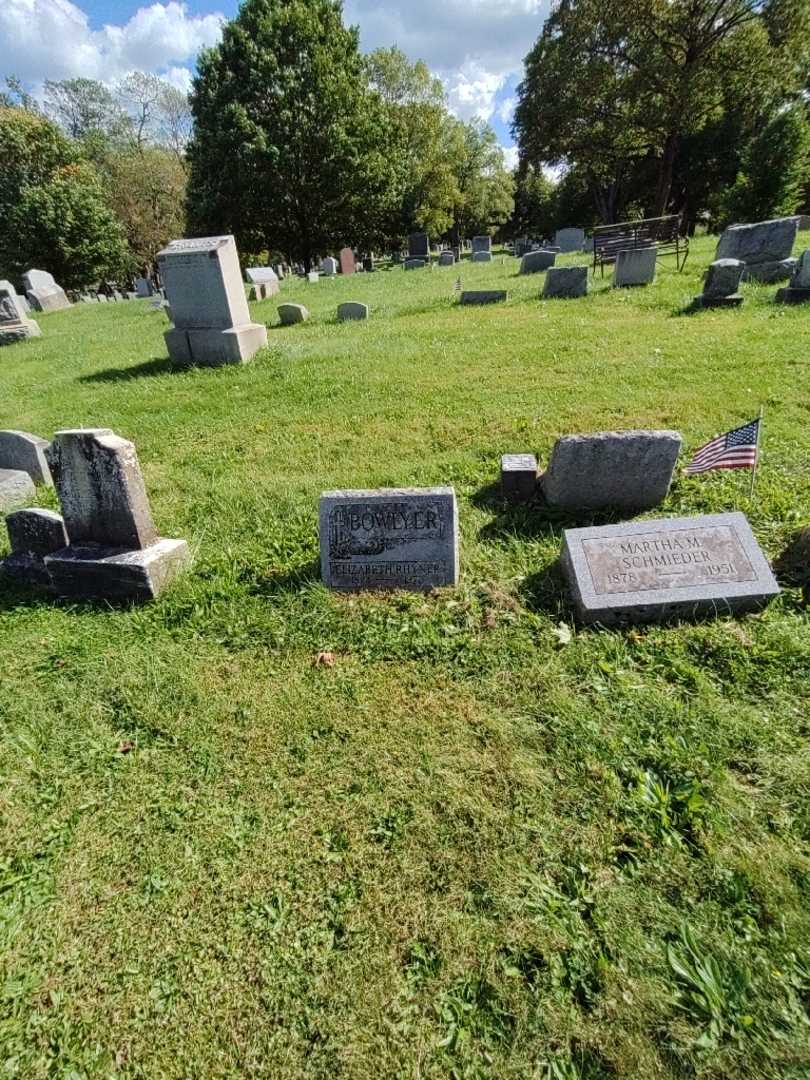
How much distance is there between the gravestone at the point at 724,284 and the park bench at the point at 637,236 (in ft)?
13.3

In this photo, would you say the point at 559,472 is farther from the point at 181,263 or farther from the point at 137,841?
the point at 181,263

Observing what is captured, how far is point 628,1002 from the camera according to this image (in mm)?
1753

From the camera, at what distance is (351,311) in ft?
39.7

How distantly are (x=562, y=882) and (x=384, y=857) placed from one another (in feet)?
2.37

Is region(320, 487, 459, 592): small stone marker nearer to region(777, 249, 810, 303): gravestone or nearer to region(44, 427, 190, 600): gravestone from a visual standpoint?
region(44, 427, 190, 600): gravestone

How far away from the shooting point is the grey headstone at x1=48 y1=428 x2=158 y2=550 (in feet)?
11.5

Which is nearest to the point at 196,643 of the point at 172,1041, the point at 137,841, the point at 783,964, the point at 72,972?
the point at 137,841

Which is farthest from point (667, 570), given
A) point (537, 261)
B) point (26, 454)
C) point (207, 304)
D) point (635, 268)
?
point (537, 261)

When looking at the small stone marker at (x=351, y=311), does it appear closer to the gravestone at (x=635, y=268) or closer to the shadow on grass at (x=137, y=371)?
the shadow on grass at (x=137, y=371)

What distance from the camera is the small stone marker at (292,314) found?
40.3ft

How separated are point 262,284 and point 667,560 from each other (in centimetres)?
1757

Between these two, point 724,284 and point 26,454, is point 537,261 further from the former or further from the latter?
point 26,454

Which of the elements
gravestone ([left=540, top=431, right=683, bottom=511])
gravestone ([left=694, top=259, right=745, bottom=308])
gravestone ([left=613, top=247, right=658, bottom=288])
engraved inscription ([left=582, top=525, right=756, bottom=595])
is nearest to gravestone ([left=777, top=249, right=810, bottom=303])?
gravestone ([left=694, top=259, right=745, bottom=308])

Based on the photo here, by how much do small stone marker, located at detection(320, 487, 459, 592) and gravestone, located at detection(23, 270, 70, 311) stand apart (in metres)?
25.6
